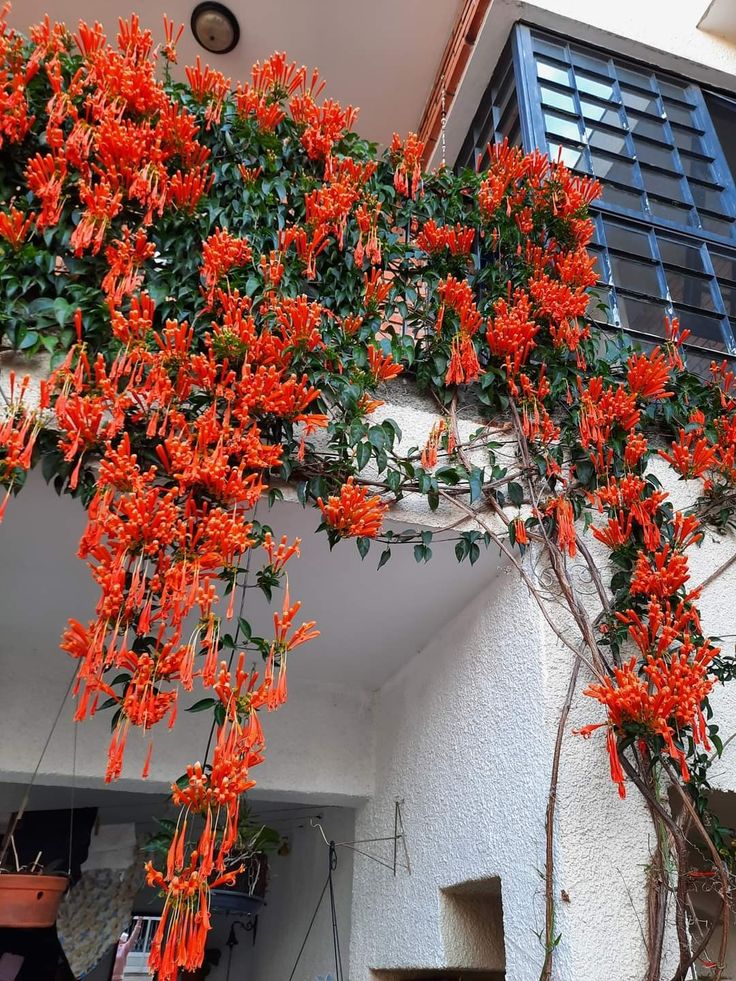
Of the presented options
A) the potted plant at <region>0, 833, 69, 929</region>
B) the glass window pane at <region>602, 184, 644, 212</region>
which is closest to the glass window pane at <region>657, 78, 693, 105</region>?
the glass window pane at <region>602, 184, 644, 212</region>

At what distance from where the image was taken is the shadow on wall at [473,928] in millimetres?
2508

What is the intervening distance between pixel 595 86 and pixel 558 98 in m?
0.37

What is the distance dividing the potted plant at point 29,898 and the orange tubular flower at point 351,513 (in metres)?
1.52

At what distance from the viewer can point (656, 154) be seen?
3895 mm

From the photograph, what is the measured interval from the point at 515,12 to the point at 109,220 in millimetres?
2928

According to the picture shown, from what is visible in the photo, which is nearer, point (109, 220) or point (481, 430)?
point (109, 220)

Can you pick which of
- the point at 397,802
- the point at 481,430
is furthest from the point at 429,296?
the point at 397,802

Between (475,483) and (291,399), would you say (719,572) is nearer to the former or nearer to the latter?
(475,483)

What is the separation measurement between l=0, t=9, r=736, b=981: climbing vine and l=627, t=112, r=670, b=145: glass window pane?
3.86ft

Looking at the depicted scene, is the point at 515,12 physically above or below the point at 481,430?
above

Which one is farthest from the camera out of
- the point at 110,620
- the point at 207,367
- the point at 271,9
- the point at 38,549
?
the point at 271,9

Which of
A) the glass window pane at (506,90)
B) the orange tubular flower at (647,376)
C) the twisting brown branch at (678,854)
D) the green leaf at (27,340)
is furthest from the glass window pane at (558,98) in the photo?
the twisting brown branch at (678,854)

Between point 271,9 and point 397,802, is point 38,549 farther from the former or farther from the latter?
point 271,9

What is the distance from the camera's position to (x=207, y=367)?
2088 millimetres
